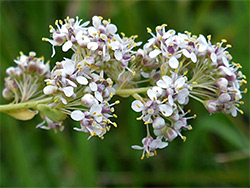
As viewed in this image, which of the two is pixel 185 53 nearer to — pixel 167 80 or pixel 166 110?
pixel 167 80

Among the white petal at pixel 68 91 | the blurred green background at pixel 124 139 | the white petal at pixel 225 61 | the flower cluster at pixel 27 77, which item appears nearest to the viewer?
the white petal at pixel 68 91

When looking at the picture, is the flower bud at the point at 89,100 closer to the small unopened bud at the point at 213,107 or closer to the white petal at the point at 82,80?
the white petal at the point at 82,80

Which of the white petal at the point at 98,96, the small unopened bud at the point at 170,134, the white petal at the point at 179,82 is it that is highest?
the white petal at the point at 179,82

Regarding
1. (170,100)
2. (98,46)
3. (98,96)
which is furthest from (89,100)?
(170,100)

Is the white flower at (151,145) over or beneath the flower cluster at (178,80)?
beneath

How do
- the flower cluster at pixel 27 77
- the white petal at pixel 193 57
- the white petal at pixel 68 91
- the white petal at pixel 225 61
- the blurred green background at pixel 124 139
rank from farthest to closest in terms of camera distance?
the blurred green background at pixel 124 139
the flower cluster at pixel 27 77
the white petal at pixel 225 61
the white petal at pixel 193 57
the white petal at pixel 68 91

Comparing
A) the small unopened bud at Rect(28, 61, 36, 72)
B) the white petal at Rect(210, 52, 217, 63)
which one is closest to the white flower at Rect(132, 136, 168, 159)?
the white petal at Rect(210, 52, 217, 63)

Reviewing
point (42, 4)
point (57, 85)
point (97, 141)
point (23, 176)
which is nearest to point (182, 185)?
point (97, 141)

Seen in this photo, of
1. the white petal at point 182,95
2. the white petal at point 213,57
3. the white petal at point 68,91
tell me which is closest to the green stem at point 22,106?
the white petal at point 68,91
